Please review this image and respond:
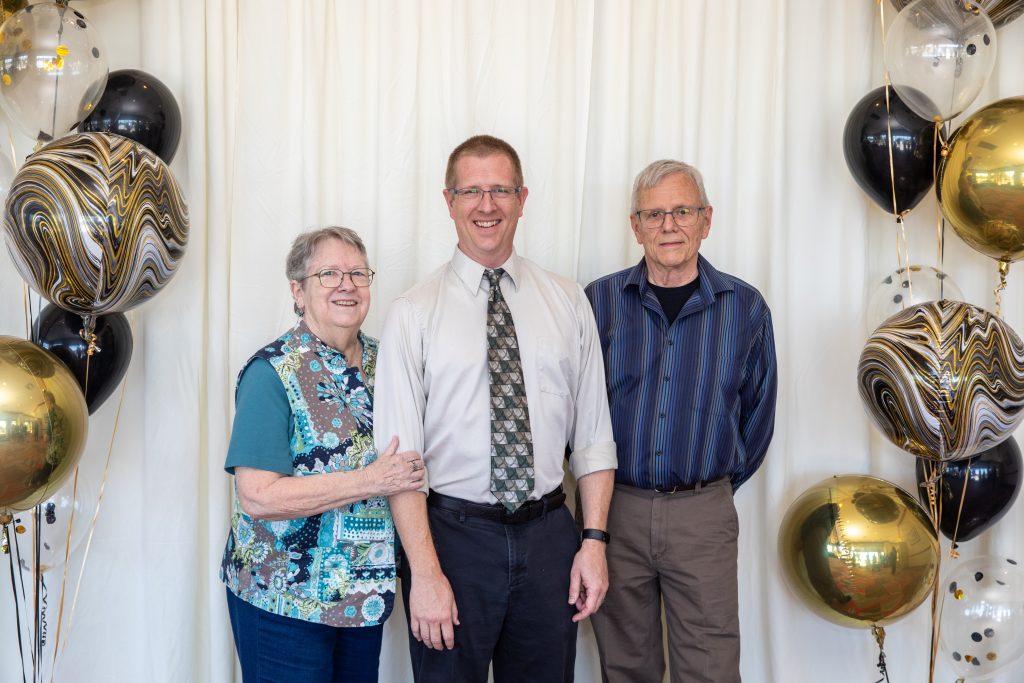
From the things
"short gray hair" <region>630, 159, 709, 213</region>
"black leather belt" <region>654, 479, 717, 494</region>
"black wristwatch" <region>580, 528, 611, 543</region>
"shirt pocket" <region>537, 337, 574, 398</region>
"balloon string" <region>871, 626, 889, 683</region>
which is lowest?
"balloon string" <region>871, 626, 889, 683</region>

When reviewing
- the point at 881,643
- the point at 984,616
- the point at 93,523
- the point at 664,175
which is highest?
the point at 664,175

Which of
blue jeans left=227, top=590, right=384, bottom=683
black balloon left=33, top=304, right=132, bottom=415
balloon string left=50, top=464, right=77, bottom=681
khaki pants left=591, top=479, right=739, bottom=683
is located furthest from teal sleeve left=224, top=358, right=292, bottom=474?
khaki pants left=591, top=479, right=739, bottom=683

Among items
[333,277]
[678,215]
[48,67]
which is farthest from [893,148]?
[48,67]

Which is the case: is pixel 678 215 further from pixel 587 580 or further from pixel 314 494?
pixel 314 494

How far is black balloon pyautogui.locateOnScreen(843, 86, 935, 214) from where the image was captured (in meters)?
2.40

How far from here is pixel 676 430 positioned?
2.30 m

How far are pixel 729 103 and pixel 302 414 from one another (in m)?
1.71

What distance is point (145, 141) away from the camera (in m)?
A: 2.36

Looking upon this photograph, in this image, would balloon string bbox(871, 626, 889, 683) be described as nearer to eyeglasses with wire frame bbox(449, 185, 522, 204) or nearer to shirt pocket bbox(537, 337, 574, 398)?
shirt pocket bbox(537, 337, 574, 398)

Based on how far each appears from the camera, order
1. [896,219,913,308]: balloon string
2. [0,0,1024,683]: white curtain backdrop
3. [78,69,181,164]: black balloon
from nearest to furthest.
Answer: [78,69,181,164]: black balloon
[896,219,913,308]: balloon string
[0,0,1024,683]: white curtain backdrop

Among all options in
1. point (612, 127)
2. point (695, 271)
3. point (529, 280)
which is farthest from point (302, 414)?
point (612, 127)

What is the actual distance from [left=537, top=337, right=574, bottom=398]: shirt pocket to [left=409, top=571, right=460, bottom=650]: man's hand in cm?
51

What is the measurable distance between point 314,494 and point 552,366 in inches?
25.4

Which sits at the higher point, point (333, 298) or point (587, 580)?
point (333, 298)
